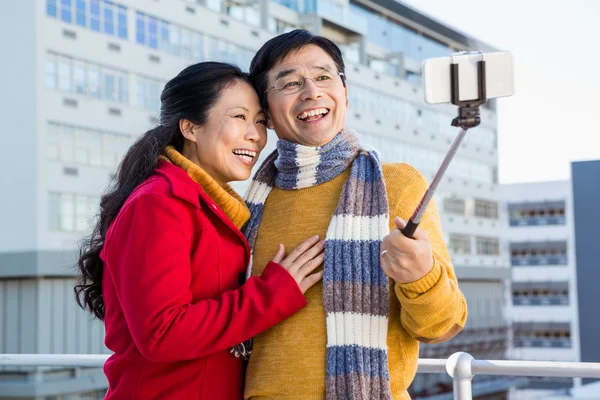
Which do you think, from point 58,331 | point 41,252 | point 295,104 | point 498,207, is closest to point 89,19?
point 41,252

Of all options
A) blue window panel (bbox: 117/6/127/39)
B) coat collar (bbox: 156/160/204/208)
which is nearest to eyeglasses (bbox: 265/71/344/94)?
coat collar (bbox: 156/160/204/208)

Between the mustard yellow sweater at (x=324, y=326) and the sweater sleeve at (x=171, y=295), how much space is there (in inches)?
3.3

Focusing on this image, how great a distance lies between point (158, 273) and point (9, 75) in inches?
907

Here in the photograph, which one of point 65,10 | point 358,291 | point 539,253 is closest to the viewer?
point 358,291

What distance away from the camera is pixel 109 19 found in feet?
83.2

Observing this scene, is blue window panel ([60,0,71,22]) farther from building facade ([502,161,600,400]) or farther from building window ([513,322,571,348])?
building window ([513,322,571,348])

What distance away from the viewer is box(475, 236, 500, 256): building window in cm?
4550

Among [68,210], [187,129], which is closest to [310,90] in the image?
[187,129]

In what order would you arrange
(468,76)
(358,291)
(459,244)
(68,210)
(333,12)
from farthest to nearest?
(459,244) < (333,12) < (68,210) < (358,291) < (468,76)

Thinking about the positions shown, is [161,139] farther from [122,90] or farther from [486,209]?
[486,209]

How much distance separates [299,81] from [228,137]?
24 cm

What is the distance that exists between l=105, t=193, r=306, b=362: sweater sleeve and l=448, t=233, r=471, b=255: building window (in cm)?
4082

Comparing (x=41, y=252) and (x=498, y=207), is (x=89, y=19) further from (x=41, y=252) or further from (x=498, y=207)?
(x=498, y=207)

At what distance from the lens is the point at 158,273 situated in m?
1.86
